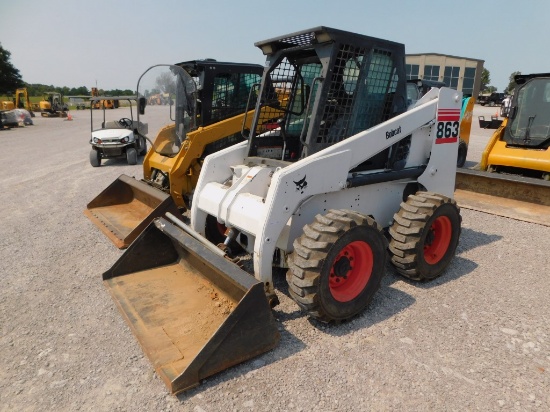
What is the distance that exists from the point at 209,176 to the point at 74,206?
12.8 ft

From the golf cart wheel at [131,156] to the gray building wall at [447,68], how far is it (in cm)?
3000

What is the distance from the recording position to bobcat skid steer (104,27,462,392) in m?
Answer: 2.79

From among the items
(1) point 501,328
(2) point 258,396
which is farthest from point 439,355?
(2) point 258,396

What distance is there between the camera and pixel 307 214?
11.1 ft

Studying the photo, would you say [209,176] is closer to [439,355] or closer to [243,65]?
[439,355]

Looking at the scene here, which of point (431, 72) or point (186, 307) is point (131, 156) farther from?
point (431, 72)

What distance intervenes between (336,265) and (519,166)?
5.29m

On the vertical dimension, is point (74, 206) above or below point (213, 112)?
below

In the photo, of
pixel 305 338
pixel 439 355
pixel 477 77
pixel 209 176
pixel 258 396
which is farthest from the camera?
pixel 477 77

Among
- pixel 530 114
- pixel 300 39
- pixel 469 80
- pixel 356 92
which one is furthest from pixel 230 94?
pixel 469 80

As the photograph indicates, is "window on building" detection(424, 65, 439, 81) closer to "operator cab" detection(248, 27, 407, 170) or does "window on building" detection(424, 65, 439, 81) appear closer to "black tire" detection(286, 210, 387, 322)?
"operator cab" detection(248, 27, 407, 170)

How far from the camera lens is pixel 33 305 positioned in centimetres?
346

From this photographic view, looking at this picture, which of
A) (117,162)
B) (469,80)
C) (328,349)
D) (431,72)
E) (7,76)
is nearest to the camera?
(328,349)

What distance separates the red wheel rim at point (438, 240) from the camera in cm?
387
